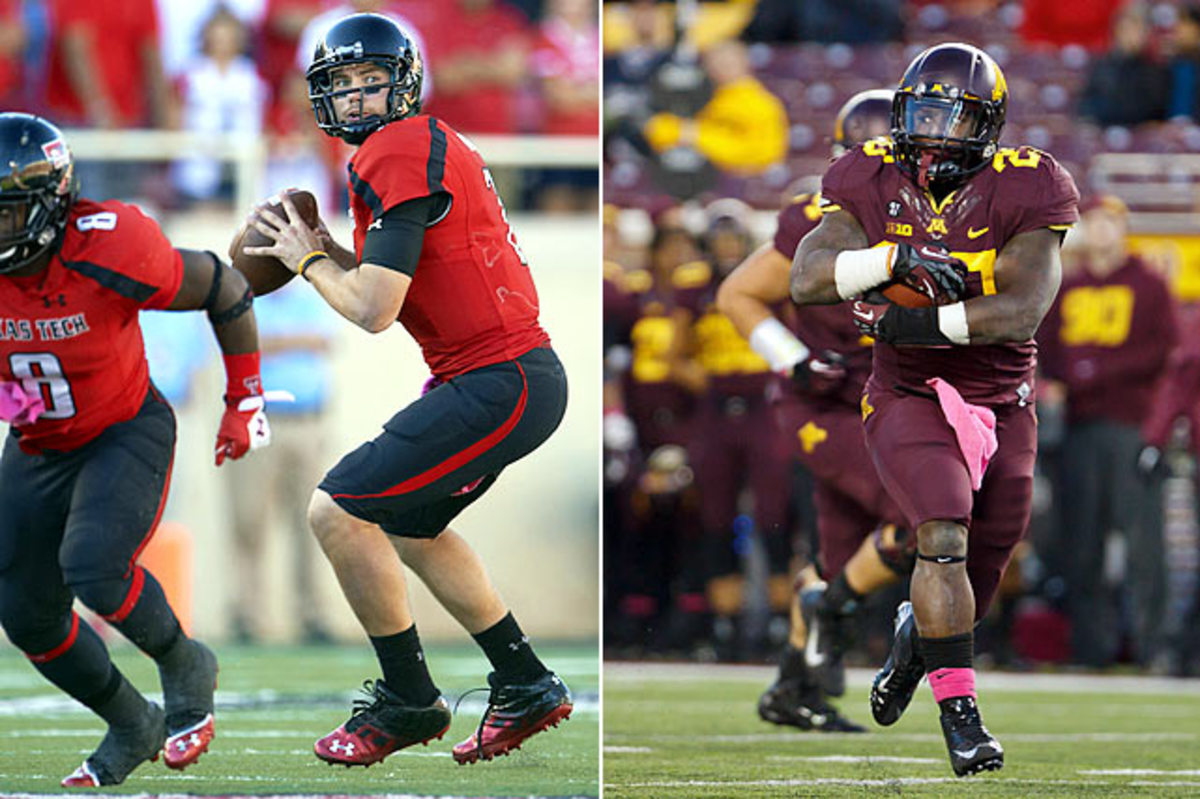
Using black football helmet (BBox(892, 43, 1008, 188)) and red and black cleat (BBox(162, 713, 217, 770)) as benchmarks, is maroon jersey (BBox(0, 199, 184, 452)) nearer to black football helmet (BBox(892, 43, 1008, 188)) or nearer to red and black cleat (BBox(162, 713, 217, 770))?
red and black cleat (BBox(162, 713, 217, 770))

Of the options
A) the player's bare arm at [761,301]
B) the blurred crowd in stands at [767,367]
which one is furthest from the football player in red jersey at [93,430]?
the blurred crowd in stands at [767,367]

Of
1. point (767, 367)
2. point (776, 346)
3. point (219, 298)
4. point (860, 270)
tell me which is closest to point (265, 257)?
point (219, 298)

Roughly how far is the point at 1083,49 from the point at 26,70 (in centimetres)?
585

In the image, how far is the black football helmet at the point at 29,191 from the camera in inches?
A: 192

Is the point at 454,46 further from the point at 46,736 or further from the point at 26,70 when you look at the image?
the point at 46,736

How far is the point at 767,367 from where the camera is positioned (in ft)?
31.2

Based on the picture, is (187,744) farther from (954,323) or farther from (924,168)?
(924,168)

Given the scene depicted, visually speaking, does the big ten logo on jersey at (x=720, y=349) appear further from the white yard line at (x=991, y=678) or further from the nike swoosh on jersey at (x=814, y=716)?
the nike swoosh on jersey at (x=814, y=716)

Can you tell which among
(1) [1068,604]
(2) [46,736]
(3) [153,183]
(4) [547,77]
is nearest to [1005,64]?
(4) [547,77]

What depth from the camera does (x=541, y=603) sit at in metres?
10.9

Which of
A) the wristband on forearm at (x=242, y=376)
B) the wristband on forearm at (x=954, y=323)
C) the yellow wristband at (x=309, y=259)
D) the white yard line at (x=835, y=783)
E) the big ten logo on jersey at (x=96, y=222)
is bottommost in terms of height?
the white yard line at (x=835, y=783)

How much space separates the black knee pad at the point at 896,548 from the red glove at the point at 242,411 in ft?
6.47

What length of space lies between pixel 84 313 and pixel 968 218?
2.12m

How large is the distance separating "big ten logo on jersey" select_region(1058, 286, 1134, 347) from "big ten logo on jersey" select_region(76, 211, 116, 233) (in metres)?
5.41
